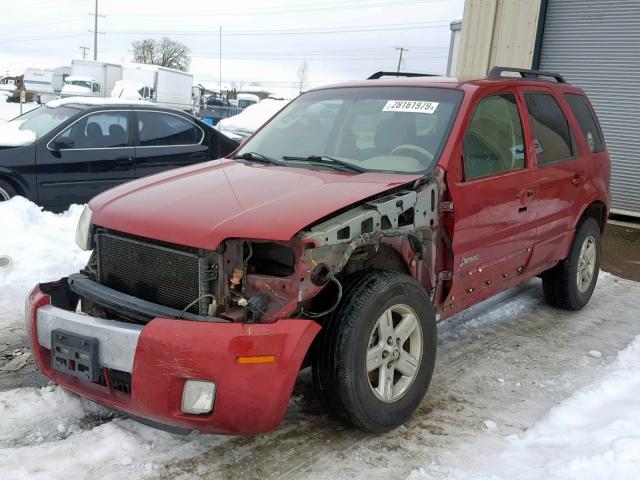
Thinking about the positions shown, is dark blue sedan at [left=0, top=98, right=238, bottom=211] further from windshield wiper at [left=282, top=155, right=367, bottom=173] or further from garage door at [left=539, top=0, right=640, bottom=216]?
garage door at [left=539, top=0, right=640, bottom=216]

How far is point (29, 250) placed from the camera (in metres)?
5.60

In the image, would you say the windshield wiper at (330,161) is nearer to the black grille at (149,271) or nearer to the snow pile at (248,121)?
the black grille at (149,271)

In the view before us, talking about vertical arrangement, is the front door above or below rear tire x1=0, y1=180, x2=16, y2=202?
above

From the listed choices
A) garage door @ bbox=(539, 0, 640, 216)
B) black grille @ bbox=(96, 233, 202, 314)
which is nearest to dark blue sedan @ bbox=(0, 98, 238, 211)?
black grille @ bbox=(96, 233, 202, 314)

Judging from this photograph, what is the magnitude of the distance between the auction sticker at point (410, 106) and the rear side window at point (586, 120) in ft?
6.09

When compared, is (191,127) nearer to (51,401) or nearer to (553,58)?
(51,401)

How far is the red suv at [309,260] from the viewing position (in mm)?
2670

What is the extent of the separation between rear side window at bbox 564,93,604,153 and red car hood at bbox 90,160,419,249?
253cm

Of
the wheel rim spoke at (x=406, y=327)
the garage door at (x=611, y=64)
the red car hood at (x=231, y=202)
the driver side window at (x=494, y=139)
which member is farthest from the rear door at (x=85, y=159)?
Answer: the garage door at (x=611, y=64)

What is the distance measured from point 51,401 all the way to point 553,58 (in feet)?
33.9

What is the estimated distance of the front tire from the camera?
293 centimetres

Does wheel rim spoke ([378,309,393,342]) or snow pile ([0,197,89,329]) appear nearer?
wheel rim spoke ([378,309,393,342])

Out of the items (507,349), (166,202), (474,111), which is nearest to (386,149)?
(474,111)

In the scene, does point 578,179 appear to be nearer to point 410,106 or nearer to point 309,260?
point 410,106
